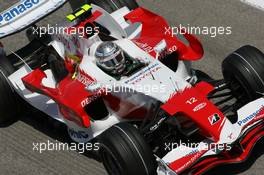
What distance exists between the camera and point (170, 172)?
7.86 meters

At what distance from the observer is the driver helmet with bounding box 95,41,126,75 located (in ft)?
28.5

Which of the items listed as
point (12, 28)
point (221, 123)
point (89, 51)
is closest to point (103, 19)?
point (89, 51)

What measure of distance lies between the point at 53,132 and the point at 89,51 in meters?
1.30

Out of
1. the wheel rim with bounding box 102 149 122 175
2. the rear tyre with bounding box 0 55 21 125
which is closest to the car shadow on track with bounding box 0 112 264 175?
the rear tyre with bounding box 0 55 21 125

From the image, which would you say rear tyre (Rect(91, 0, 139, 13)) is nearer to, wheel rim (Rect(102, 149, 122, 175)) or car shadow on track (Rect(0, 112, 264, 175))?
car shadow on track (Rect(0, 112, 264, 175))

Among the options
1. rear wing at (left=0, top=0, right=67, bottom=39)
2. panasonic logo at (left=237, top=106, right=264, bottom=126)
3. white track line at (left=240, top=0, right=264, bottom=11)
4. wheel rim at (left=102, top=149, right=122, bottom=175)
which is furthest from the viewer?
white track line at (left=240, top=0, right=264, bottom=11)

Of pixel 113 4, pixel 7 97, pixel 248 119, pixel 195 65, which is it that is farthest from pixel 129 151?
pixel 113 4

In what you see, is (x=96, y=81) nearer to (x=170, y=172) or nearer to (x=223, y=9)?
(x=170, y=172)

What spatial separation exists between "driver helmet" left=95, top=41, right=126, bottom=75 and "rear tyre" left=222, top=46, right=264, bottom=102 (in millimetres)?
1407

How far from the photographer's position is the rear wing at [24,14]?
9.39m

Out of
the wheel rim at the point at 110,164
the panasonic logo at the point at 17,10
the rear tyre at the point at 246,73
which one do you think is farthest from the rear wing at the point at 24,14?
the rear tyre at the point at 246,73

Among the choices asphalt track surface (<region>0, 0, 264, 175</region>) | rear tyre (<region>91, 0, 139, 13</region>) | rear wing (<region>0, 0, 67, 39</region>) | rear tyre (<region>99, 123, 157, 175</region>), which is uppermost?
rear wing (<region>0, 0, 67, 39</region>)

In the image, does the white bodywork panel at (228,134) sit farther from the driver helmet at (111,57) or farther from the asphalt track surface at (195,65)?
the driver helmet at (111,57)

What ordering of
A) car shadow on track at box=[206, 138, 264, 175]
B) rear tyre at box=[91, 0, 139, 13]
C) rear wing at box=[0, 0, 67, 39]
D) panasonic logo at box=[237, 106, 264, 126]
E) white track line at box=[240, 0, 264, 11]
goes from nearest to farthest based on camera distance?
1. panasonic logo at box=[237, 106, 264, 126]
2. car shadow on track at box=[206, 138, 264, 175]
3. rear wing at box=[0, 0, 67, 39]
4. rear tyre at box=[91, 0, 139, 13]
5. white track line at box=[240, 0, 264, 11]
